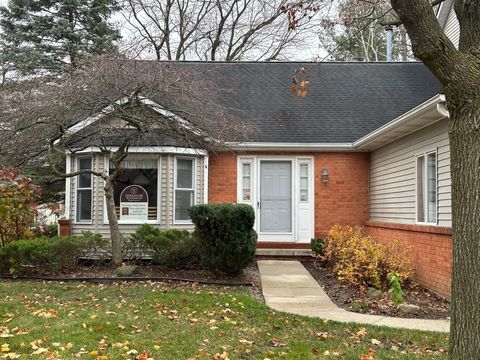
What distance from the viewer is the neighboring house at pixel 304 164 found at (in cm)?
1048

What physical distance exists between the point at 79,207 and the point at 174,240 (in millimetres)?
3229

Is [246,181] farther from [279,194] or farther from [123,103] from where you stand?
[123,103]

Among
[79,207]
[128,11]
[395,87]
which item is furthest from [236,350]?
[128,11]

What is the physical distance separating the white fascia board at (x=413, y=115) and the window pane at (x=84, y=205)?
6747 millimetres

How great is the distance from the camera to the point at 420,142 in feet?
30.7

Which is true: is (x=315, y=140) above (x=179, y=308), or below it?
above

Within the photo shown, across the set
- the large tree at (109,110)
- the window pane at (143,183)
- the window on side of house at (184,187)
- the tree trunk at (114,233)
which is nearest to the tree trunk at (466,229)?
the large tree at (109,110)

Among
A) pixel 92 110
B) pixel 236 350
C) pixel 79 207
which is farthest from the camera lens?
pixel 79 207

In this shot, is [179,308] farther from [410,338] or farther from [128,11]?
[128,11]

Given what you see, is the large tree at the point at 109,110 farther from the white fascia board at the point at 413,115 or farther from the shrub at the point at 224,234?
the white fascia board at the point at 413,115

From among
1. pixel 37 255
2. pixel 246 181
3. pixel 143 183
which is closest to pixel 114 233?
pixel 37 255

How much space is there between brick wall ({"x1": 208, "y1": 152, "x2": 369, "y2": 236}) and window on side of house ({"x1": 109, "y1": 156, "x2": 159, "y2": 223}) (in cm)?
167

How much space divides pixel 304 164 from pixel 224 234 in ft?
15.7

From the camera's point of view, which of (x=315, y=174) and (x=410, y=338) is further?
(x=315, y=174)
